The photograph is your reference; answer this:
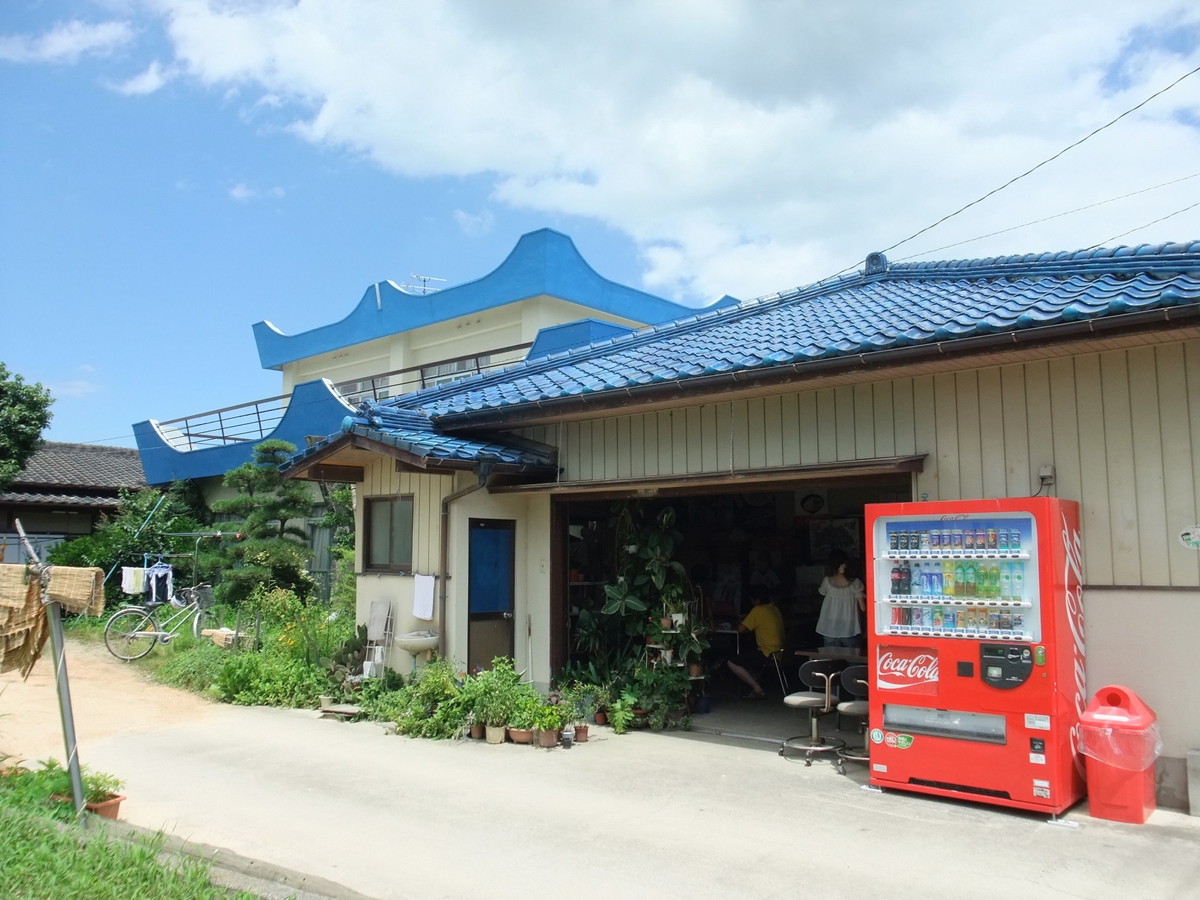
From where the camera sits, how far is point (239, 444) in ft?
70.7

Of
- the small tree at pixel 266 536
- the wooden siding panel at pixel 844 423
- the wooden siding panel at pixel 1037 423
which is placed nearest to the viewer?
the wooden siding panel at pixel 1037 423

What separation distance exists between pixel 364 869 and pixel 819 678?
432 cm

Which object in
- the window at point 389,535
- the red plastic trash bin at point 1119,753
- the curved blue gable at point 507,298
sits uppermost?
the curved blue gable at point 507,298

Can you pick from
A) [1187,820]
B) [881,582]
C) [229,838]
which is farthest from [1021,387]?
[229,838]

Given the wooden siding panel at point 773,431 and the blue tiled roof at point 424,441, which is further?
the blue tiled roof at point 424,441

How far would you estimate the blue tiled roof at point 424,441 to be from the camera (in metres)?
9.27

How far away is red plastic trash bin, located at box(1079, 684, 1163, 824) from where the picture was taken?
5844 mm

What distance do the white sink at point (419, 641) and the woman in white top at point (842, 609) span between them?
4306 millimetres

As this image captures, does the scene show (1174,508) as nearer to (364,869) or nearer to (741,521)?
(364,869)

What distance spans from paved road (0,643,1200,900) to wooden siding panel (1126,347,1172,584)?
1755mm

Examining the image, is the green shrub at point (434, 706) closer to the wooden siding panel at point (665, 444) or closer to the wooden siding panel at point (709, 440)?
the wooden siding panel at point (665, 444)

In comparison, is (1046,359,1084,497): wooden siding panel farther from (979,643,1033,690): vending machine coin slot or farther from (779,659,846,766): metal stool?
(779,659,846,766): metal stool

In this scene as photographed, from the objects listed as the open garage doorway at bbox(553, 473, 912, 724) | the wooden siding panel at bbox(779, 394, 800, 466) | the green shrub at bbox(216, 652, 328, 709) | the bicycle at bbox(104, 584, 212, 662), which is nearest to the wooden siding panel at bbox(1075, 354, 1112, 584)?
the wooden siding panel at bbox(779, 394, 800, 466)

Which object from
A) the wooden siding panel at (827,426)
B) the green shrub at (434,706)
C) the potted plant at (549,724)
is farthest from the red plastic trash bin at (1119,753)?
the green shrub at (434,706)
